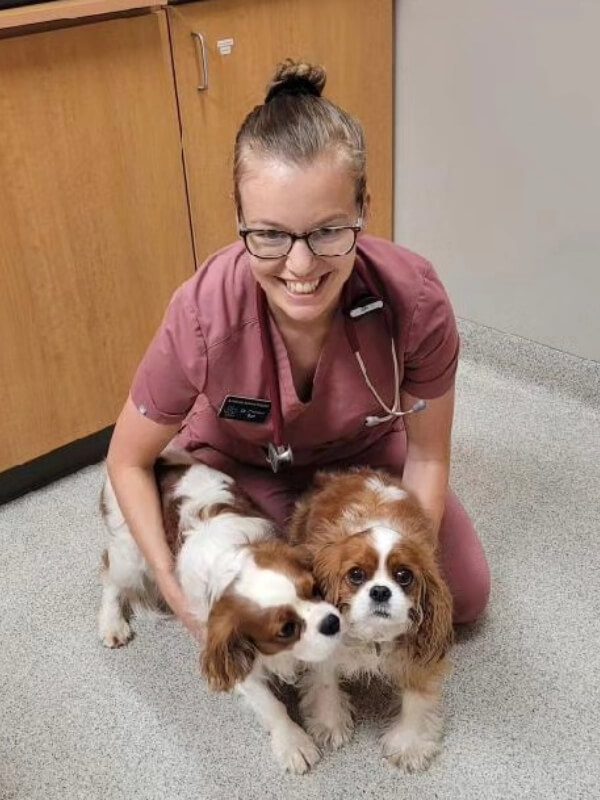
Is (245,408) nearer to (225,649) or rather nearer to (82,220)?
(225,649)

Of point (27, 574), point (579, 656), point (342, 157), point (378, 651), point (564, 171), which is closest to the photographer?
point (342, 157)

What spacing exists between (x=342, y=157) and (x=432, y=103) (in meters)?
1.33

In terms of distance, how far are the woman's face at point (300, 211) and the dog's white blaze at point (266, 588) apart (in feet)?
1.32

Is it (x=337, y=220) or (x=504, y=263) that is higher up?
(x=337, y=220)

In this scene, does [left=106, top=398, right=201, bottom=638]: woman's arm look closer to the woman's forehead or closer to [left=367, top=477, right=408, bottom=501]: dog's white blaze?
[left=367, top=477, right=408, bottom=501]: dog's white blaze

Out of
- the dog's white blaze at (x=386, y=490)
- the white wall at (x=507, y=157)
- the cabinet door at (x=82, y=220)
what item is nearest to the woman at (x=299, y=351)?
the dog's white blaze at (x=386, y=490)

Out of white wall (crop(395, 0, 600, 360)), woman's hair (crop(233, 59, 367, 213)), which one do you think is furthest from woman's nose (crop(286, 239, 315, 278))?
white wall (crop(395, 0, 600, 360))

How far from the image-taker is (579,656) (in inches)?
65.8

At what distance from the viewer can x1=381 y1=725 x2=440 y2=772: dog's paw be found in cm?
148

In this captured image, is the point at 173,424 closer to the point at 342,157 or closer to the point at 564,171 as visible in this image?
the point at 342,157

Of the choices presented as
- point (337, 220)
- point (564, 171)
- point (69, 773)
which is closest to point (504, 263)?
point (564, 171)

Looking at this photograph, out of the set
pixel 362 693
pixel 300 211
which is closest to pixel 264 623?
pixel 362 693

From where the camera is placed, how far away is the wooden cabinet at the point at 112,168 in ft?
6.00

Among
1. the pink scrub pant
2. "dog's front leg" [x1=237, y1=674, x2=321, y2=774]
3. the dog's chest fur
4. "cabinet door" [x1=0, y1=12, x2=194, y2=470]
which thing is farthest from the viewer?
"cabinet door" [x1=0, y1=12, x2=194, y2=470]
